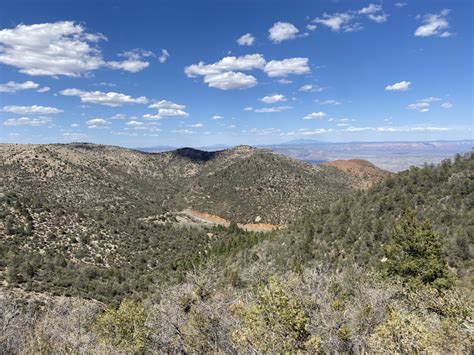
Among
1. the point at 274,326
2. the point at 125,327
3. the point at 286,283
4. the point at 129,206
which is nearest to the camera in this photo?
the point at 274,326

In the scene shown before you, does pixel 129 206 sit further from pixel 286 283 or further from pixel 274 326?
pixel 274 326

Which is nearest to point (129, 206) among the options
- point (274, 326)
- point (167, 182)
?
point (167, 182)

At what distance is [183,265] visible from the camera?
2707 inches

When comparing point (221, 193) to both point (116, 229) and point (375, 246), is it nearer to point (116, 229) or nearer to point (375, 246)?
point (116, 229)

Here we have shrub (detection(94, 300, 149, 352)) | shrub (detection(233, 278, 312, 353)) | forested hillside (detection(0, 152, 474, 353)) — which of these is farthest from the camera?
shrub (detection(94, 300, 149, 352))

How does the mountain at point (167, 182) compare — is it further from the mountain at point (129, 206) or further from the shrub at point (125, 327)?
the shrub at point (125, 327)

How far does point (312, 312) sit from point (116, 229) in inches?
2524

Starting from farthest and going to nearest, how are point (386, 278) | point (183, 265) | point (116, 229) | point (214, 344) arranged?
point (116, 229) < point (183, 265) < point (386, 278) < point (214, 344)

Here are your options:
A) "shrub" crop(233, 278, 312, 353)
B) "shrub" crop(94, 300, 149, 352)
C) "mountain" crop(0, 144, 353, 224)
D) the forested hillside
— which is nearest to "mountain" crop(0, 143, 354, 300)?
"mountain" crop(0, 144, 353, 224)

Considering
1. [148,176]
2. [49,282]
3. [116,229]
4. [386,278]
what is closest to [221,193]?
[148,176]

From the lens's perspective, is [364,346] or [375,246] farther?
[375,246]

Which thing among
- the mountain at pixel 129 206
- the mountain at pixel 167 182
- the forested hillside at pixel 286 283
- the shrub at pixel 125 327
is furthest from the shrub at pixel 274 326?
the mountain at pixel 167 182

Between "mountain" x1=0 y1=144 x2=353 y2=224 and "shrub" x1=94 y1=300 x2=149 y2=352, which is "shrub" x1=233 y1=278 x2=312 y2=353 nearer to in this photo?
"shrub" x1=94 y1=300 x2=149 y2=352

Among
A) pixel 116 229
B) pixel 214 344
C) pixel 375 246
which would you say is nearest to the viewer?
pixel 214 344
